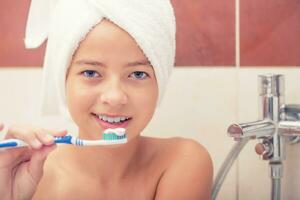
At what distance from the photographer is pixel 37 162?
0.81 m

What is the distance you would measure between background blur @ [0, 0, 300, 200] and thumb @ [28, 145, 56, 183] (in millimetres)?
333

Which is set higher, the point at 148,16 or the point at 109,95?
the point at 148,16

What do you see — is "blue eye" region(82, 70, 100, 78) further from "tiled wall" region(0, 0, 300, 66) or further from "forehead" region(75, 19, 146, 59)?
"tiled wall" region(0, 0, 300, 66)

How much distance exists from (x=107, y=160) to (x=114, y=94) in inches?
8.1

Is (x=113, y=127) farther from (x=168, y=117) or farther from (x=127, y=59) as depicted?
(x=168, y=117)

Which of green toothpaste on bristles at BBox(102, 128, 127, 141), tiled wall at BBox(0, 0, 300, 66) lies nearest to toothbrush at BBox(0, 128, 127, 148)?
green toothpaste on bristles at BBox(102, 128, 127, 141)

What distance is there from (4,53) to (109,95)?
1.45 ft

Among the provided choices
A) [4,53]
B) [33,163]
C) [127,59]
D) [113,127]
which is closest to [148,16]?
[127,59]

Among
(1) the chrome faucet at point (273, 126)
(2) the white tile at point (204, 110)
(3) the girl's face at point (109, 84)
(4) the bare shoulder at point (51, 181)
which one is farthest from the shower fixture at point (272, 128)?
(4) the bare shoulder at point (51, 181)

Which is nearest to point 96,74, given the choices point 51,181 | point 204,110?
point 51,181

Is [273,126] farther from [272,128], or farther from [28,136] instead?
[28,136]

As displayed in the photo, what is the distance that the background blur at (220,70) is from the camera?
105 cm

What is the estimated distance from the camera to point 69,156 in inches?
37.9

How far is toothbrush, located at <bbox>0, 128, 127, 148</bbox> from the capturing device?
29.0 inches
